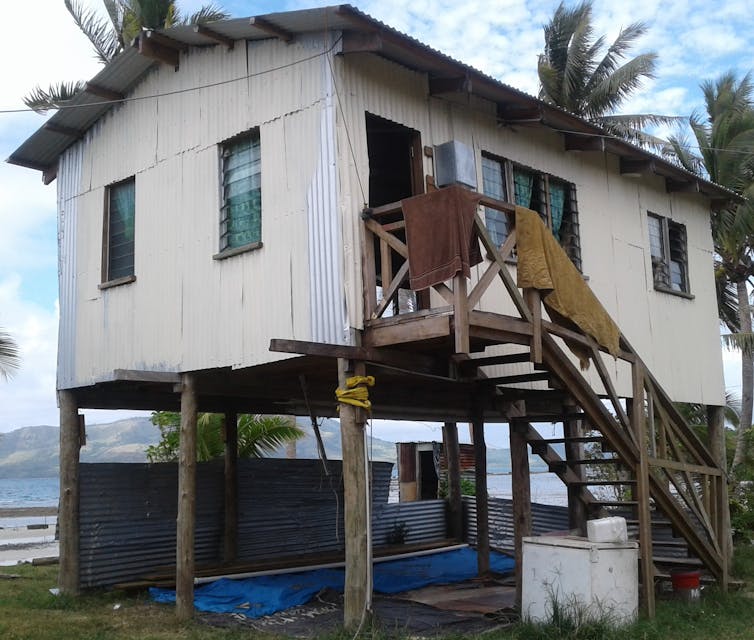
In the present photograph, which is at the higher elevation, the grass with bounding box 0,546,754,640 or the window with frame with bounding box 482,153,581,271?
the window with frame with bounding box 482,153,581,271

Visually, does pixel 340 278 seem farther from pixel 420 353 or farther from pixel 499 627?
pixel 499 627

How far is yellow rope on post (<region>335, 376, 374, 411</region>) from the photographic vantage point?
8.98m

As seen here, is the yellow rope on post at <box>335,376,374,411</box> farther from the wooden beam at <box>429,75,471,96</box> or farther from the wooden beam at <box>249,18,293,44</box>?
the wooden beam at <box>249,18,293,44</box>

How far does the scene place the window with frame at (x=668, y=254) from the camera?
14.4 m

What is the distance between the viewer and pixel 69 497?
1244 cm

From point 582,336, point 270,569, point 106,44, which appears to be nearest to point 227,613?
point 270,569

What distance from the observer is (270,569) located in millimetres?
12867

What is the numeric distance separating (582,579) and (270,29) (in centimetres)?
664

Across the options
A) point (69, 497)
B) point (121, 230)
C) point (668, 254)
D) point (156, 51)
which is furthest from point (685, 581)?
point (156, 51)

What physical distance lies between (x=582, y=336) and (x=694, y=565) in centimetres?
383

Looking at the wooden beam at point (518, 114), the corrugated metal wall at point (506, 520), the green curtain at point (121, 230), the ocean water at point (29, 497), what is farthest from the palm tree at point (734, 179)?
the ocean water at point (29, 497)

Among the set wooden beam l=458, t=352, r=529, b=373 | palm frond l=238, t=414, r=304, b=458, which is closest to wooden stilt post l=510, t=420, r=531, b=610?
wooden beam l=458, t=352, r=529, b=373

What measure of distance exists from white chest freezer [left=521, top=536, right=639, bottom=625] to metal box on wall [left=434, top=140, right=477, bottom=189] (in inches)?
157

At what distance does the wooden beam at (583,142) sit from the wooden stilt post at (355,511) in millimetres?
5355
